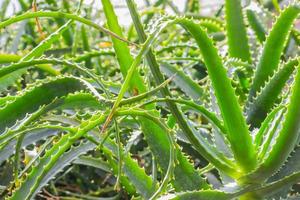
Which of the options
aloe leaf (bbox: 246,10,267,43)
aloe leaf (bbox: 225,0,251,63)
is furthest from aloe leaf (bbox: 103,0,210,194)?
aloe leaf (bbox: 246,10,267,43)

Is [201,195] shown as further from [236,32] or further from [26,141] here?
[236,32]

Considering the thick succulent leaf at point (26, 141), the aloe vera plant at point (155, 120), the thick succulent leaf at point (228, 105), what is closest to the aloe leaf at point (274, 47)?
the aloe vera plant at point (155, 120)

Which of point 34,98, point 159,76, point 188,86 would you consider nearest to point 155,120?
point 159,76

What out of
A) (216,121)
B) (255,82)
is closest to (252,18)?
(255,82)

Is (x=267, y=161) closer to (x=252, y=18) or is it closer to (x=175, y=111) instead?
(x=175, y=111)

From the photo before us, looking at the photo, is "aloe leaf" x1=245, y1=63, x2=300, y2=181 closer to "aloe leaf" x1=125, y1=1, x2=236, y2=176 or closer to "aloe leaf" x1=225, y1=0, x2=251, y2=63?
"aloe leaf" x1=125, y1=1, x2=236, y2=176

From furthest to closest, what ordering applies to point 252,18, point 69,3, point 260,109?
point 69,3, point 252,18, point 260,109

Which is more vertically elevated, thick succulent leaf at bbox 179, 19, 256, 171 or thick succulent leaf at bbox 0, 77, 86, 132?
thick succulent leaf at bbox 0, 77, 86, 132
